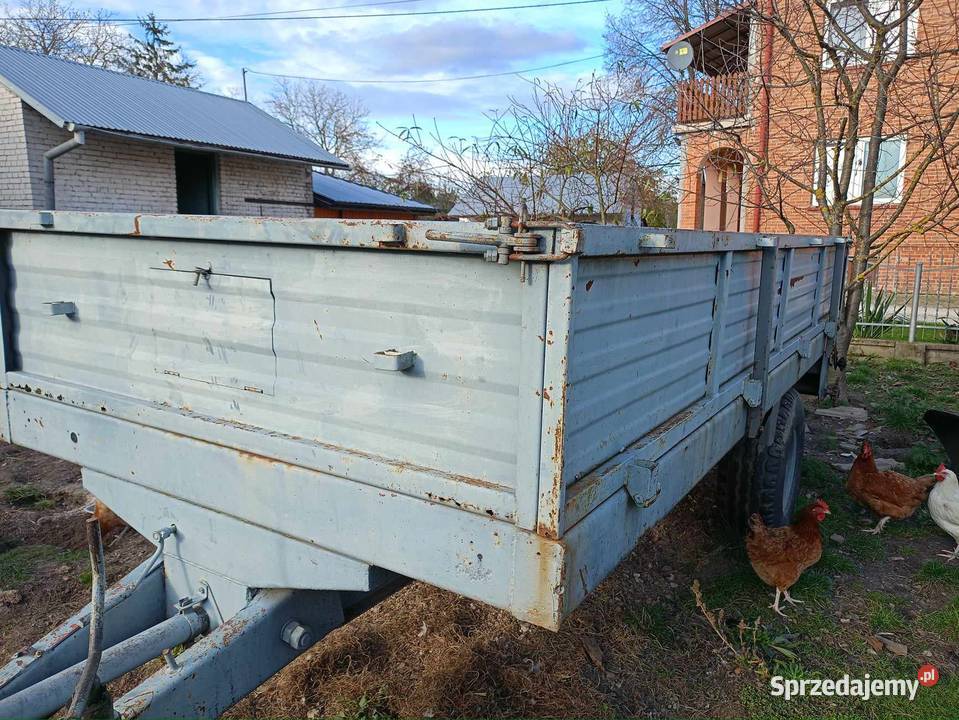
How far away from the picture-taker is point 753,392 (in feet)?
9.93

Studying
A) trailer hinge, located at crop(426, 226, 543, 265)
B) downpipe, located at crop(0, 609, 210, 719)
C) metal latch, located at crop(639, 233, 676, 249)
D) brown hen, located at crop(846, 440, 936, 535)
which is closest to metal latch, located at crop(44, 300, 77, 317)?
downpipe, located at crop(0, 609, 210, 719)

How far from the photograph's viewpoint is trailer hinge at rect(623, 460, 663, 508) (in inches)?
72.8

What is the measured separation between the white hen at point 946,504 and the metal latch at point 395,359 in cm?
388

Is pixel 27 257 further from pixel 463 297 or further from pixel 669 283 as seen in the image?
pixel 669 283

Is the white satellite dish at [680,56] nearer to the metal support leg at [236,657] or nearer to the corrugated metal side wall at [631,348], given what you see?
the corrugated metal side wall at [631,348]

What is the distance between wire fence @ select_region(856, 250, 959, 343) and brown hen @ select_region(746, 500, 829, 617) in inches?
308

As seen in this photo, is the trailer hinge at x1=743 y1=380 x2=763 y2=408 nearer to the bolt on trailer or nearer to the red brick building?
the bolt on trailer

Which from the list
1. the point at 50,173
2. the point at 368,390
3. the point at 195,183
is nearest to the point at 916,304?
the point at 368,390

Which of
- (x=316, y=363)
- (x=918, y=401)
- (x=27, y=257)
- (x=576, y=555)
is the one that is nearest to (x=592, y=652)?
(x=576, y=555)

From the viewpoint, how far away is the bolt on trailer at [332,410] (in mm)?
1534

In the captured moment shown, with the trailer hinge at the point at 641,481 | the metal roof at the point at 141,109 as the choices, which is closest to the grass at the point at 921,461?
the trailer hinge at the point at 641,481

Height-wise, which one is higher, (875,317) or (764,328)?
(764,328)

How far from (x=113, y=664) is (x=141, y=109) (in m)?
14.2

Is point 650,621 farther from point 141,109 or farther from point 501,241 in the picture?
point 141,109
